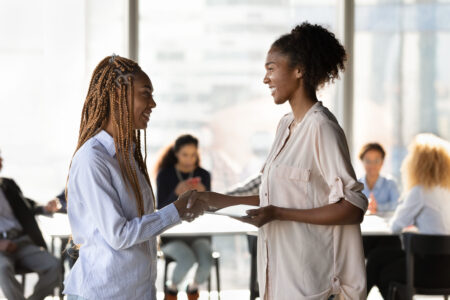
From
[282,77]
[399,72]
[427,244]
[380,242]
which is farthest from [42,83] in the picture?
[282,77]

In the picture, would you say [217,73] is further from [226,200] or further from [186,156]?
[226,200]

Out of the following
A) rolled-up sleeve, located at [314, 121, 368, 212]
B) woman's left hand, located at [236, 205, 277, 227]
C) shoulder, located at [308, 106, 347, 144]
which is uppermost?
shoulder, located at [308, 106, 347, 144]

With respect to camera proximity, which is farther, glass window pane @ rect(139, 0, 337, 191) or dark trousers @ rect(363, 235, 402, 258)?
glass window pane @ rect(139, 0, 337, 191)

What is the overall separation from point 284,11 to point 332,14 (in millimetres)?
471

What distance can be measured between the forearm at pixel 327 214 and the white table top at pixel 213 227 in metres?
2.28

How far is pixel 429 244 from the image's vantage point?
3.94m

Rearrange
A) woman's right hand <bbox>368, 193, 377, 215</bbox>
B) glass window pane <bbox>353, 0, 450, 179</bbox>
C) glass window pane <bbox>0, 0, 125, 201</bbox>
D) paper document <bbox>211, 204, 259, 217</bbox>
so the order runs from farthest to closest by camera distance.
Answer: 1. glass window pane <bbox>353, 0, 450, 179</bbox>
2. glass window pane <bbox>0, 0, 125, 201</bbox>
3. woman's right hand <bbox>368, 193, 377, 215</bbox>
4. paper document <bbox>211, 204, 259, 217</bbox>

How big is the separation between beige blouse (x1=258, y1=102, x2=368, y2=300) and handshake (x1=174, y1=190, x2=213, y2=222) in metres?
0.23

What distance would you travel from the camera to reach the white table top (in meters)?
4.27

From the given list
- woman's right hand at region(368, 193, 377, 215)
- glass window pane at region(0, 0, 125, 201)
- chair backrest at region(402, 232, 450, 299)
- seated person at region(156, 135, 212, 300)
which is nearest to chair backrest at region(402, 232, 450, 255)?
chair backrest at region(402, 232, 450, 299)

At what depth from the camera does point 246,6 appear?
596 cm

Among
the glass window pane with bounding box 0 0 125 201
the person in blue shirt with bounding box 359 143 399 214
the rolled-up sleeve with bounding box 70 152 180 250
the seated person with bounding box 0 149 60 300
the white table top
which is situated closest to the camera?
the rolled-up sleeve with bounding box 70 152 180 250

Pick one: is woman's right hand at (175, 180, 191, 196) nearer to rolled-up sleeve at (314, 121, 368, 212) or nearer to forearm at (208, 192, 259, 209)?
forearm at (208, 192, 259, 209)

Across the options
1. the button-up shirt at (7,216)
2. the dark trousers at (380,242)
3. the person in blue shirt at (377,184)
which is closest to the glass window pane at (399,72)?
the person in blue shirt at (377,184)
